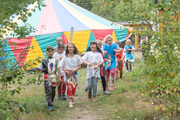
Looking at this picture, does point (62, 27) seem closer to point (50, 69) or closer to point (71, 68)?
point (71, 68)

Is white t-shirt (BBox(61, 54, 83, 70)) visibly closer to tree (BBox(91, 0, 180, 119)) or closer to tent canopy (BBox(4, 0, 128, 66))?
tree (BBox(91, 0, 180, 119))

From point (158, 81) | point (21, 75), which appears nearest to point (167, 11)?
point (158, 81)

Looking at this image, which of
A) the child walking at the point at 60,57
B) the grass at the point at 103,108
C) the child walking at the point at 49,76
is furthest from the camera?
the child walking at the point at 60,57

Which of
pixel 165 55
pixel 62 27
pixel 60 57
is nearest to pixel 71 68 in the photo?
pixel 60 57

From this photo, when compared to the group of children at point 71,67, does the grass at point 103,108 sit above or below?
below

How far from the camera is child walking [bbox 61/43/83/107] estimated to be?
743cm

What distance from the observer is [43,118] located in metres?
6.02

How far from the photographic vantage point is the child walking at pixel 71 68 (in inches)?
293

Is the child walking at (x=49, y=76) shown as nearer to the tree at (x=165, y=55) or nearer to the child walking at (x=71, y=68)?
the child walking at (x=71, y=68)

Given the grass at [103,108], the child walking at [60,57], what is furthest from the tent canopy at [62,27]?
the grass at [103,108]

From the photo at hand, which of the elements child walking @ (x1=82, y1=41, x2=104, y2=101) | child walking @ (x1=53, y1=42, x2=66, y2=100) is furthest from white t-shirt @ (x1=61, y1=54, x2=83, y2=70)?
child walking @ (x1=53, y1=42, x2=66, y2=100)

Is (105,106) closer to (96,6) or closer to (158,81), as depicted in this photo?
(158,81)

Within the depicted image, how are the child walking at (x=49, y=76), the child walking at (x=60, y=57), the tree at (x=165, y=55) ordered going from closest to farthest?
the tree at (x=165, y=55)
the child walking at (x=49, y=76)
the child walking at (x=60, y=57)

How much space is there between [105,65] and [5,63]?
5342mm
